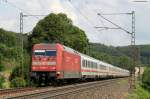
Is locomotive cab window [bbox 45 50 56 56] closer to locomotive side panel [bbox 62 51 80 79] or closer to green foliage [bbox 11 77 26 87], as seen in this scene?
locomotive side panel [bbox 62 51 80 79]

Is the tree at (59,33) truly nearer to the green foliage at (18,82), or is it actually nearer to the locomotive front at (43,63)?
the green foliage at (18,82)

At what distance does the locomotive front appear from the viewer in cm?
3884

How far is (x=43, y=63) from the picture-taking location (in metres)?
39.1

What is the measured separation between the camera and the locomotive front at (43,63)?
3884cm

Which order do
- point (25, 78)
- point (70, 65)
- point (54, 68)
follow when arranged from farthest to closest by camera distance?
point (25, 78)
point (70, 65)
point (54, 68)

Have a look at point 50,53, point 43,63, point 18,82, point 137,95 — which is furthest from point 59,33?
point 137,95

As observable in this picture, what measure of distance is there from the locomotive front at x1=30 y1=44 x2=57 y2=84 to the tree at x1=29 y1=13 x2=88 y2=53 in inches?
1893

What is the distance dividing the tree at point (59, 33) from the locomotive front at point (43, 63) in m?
48.1

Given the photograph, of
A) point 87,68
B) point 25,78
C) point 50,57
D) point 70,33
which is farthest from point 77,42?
point 50,57

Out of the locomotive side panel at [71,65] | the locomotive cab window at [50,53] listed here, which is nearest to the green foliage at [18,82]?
the locomotive side panel at [71,65]

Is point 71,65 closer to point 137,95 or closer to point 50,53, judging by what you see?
point 50,53

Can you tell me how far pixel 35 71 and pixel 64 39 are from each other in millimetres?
53792

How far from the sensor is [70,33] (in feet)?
327

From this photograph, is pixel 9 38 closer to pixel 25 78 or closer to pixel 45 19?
pixel 45 19
